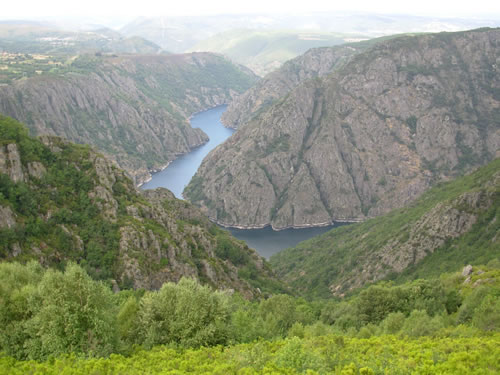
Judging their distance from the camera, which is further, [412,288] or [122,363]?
[412,288]

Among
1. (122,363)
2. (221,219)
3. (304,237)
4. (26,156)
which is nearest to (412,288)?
(122,363)

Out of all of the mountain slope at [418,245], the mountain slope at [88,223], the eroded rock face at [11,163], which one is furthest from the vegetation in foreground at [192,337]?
the mountain slope at [418,245]

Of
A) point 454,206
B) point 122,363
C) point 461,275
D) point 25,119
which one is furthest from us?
point 25,119

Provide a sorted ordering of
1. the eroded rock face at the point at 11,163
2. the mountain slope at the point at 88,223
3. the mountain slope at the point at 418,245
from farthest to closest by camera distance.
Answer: the mountain slope at the point at 418,245 < the eroded rock face at the point at 11,163 < the mountain slope at the point at 88,223

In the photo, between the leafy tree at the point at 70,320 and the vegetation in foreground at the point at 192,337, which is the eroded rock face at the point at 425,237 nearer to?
the vegetation in foreground at the point at 192,337

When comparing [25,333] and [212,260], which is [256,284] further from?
[25,333]

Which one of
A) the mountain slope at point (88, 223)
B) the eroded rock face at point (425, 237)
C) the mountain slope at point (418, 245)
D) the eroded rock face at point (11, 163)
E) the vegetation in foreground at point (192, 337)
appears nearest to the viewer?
the vegetation in foreground at point (192, 337)

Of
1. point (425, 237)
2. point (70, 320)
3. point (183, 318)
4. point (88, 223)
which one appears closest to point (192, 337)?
point (183, 318)
